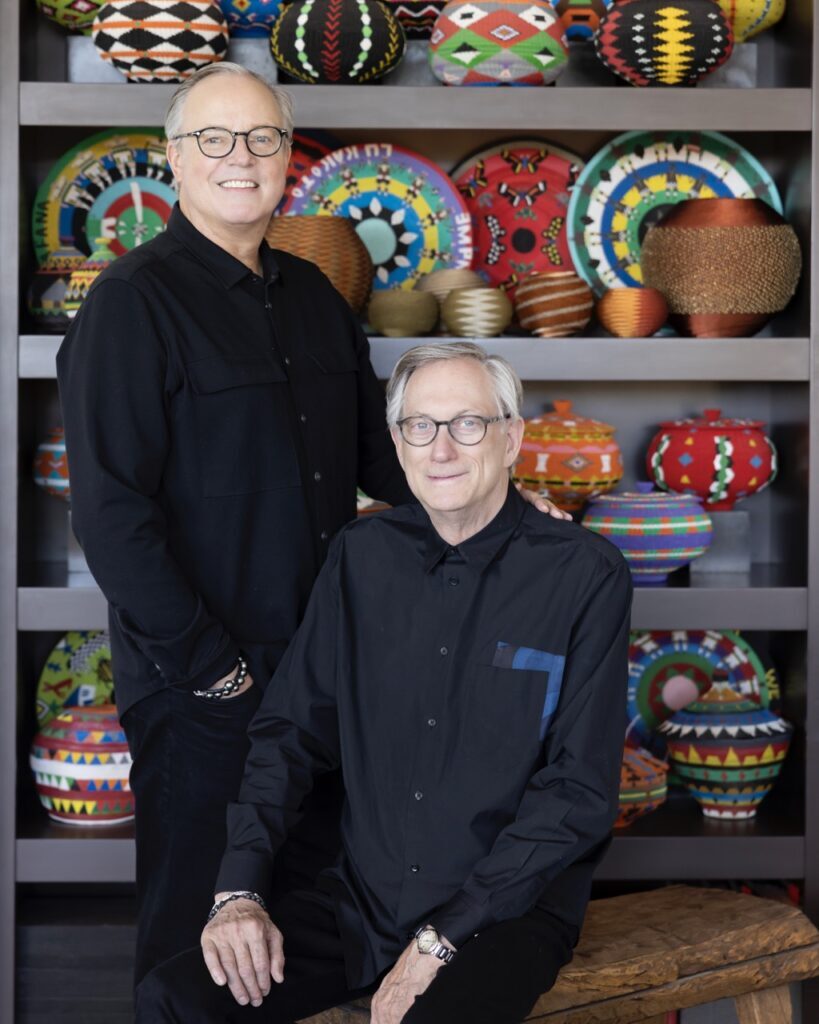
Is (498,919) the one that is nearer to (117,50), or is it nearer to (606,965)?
(606,965)

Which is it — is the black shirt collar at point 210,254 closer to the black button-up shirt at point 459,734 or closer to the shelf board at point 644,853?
the black button-up shirt at point 459,734

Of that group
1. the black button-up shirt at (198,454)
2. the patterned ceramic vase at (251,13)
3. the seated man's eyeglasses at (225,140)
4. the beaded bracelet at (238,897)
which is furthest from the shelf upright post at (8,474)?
the beaded bracelet at (238,897)

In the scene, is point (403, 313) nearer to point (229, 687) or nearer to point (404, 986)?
point (229, 687)

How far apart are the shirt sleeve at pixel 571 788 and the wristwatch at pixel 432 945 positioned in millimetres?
12

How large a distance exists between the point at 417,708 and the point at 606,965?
0.45 m

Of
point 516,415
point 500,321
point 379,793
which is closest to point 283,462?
point 516,415

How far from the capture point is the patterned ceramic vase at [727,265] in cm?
254

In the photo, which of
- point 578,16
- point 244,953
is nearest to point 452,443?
point 244,953

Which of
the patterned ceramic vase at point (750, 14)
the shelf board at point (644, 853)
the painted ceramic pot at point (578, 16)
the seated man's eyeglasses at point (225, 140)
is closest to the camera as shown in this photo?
the seated man's eyeglasses at point (225, 140)

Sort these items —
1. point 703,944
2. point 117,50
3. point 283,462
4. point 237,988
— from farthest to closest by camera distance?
point 117,50 → point 283,462 → point 703,944 → point 237,988

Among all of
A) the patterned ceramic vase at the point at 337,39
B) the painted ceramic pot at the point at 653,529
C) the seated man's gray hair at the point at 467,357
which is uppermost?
the patterned ceramic vase at the point at 337,39

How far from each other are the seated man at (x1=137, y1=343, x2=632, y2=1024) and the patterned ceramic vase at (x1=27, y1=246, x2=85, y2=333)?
3.27ft

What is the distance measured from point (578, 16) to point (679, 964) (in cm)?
193

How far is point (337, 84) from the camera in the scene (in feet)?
8.07
